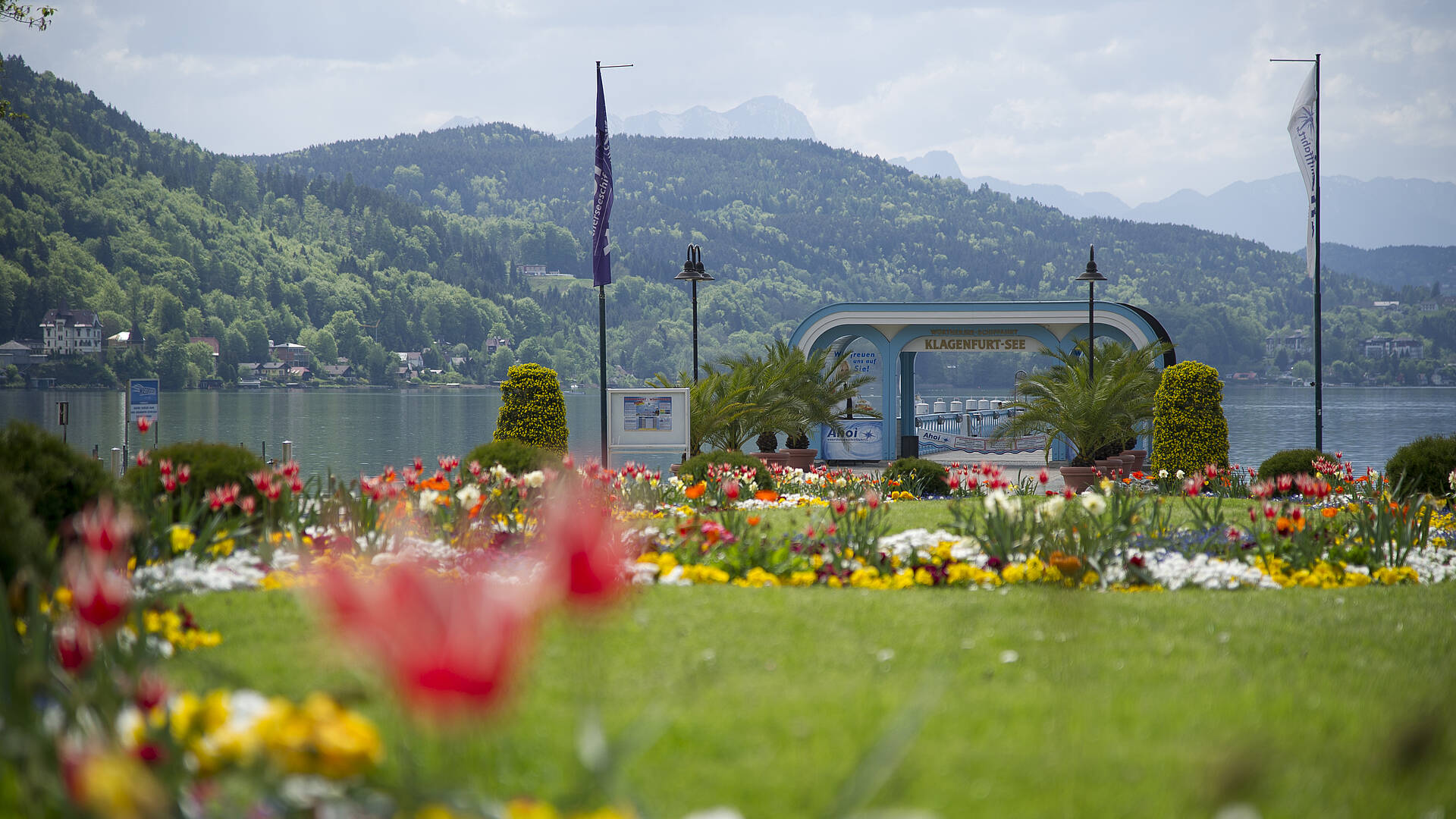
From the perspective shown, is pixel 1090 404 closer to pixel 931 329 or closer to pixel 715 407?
pixel 931 329

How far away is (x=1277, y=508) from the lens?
7465 mm

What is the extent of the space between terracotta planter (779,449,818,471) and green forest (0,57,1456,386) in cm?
6466

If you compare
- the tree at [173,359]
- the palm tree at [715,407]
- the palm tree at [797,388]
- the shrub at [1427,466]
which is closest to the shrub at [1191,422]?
the shrub at [1427,466]

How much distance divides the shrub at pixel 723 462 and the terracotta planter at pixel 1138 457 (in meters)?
12.0

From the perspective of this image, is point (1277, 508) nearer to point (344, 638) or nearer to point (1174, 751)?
point (1174, 751)

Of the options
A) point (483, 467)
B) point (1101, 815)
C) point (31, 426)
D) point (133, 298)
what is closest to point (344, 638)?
point (1101, 815)

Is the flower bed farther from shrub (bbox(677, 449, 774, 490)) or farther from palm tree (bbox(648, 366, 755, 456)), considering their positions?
palm tree (bbox(648, 366, 755, 456))

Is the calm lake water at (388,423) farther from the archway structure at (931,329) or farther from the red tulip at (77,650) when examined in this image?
the red tulip at (77,650)

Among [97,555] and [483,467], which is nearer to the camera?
[97,555]

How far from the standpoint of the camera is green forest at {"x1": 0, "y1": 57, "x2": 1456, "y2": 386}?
318ft

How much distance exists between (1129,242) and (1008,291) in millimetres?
23500

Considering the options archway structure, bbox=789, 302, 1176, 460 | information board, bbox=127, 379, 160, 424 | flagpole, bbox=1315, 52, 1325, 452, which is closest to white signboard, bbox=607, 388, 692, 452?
information board, bbox=127, 379, 160, 424

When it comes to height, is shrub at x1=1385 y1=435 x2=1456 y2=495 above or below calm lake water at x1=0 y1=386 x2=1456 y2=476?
above

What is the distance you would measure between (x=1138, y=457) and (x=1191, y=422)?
242 inches
